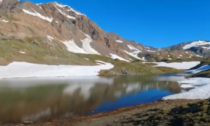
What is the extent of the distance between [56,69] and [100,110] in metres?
70.8

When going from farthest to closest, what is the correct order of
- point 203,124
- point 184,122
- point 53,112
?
point 53,112, point 184,122, point 203,124

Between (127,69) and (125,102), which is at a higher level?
(127,69)

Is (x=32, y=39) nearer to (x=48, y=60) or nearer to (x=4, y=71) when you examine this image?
(x=48, y=60)

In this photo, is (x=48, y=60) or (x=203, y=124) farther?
(x=48, y=60)

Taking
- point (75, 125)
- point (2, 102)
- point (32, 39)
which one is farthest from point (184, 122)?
point (32, 39)

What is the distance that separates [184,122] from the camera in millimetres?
17234

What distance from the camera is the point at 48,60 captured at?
112m

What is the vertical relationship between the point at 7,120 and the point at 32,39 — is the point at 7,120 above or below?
below

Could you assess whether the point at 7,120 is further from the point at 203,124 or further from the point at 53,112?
the point at 203,124

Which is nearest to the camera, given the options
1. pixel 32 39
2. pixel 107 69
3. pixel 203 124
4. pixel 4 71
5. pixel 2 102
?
pixel 203 124

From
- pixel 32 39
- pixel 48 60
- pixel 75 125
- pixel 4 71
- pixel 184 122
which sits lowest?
pixel 75 125

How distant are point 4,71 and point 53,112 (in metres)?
60.1

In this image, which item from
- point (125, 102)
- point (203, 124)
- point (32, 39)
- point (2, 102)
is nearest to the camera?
point (203, 124)

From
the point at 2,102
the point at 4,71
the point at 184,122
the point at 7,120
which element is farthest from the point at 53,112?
the point at 4,71
